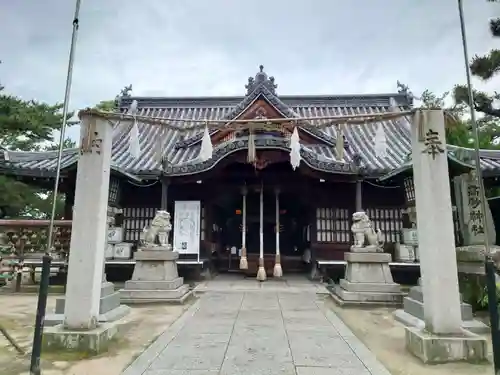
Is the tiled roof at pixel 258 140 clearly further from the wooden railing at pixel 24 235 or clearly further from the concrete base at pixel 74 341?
the concrete base at pixel 74 341

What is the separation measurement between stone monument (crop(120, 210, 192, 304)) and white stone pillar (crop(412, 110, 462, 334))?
19.5ft

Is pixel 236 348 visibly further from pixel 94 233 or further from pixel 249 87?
pixel 249 87

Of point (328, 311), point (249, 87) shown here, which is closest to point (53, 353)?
point (328, 311)

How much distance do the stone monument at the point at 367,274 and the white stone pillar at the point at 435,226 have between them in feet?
13.3

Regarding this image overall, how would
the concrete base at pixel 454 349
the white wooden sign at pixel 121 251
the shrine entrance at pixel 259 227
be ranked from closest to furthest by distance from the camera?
the concrete base at pixel 454 349, the white wooden sign at pixel 121 251, the shrine entrance at pixel 259 227

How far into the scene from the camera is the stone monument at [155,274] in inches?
341

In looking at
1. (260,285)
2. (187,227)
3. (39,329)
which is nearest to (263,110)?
(187,227)

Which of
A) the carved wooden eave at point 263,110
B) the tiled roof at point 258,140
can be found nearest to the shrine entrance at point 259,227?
the tiled roof at point 258,140

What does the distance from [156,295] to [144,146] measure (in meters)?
9.98

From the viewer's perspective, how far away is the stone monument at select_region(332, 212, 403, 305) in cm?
862

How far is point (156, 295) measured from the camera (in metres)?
8.67

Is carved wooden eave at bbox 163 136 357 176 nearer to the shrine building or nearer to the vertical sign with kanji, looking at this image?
the shrine building

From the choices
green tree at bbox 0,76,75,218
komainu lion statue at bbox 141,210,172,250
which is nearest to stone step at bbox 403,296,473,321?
komainu lion statue at bbox 141,210,172,250

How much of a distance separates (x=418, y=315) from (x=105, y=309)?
544 cm
